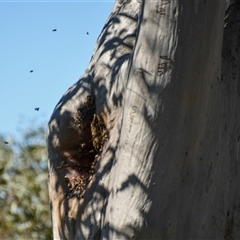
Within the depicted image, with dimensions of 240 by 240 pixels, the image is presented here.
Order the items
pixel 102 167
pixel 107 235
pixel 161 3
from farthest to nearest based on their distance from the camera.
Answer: pixel 102 167 → pixel 107 235 → pixel 161 3

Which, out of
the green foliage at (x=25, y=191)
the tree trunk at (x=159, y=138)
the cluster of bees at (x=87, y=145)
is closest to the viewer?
the tree trunk at (x=159, y=138)

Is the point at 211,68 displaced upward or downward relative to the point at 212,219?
upward

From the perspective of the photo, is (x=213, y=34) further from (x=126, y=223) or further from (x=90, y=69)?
(x=90, y=69)

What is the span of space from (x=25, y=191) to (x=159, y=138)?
8853 mm

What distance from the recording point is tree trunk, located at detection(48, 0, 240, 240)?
4.67m

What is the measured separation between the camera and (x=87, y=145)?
5.79 metres

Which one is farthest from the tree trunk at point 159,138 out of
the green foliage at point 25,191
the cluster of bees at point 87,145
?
the green foliage at point 25,191

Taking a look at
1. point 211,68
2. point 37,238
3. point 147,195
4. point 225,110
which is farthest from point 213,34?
point 37,238

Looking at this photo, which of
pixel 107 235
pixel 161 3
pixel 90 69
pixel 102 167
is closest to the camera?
pixel 161 3

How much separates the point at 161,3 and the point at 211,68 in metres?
0.53

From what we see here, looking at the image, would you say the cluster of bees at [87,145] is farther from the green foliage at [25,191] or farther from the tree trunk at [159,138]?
the green foliage at [25,191]

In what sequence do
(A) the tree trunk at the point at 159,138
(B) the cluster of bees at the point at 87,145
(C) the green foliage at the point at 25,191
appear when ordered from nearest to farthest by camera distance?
1. (A) the tree trunk at the point at 159,138
2. (B) the cluster of bees at the point at 87,145
3. (C) the green foliage at the point at 25,191

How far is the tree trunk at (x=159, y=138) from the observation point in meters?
4.67

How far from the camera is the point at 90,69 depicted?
6086 mm
